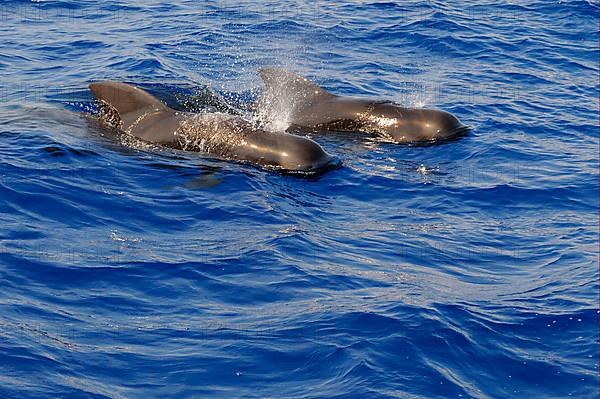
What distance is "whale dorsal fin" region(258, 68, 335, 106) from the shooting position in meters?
17.6

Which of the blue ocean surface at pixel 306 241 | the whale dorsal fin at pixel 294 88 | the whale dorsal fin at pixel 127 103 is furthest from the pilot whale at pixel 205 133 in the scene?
the whale dorsal fin at pixel 294 88

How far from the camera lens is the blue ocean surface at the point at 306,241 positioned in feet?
30.2

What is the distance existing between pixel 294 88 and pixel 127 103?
2.89 meters

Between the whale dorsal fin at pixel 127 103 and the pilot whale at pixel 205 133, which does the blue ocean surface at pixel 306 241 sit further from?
the whale dorsal fin at pixel 127 103

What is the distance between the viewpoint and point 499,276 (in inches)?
450

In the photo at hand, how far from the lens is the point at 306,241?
1215 centimetres

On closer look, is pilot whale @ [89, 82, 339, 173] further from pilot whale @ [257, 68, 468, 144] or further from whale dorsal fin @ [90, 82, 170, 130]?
pilot whale @ [257, 68, 468, 144]

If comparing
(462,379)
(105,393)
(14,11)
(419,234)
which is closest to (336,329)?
(462,379)

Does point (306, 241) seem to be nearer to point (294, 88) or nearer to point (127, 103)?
point (127, 103)

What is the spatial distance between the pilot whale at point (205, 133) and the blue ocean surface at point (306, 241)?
0.33m

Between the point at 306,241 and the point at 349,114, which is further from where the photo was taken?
the point at 349,114

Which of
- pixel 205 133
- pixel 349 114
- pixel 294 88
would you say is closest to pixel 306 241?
pixel 205 133

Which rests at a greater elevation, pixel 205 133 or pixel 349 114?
pixel 205 133

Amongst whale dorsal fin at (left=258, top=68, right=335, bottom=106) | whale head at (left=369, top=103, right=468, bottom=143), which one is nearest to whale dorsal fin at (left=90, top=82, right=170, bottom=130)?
whale dorsal fin at (left=258, top=68, right=335, bottom=106)
